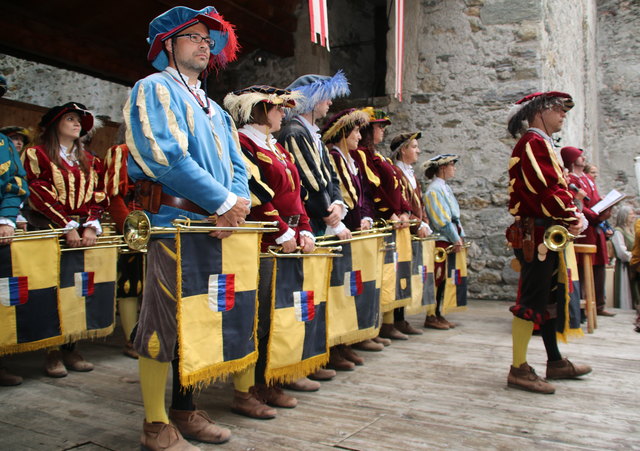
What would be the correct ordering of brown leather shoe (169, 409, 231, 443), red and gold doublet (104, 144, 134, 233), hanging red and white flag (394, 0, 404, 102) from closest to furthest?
brown leather shoe (169, 409, 231, 443)
red and gold doublet (104, 144, 134, 233)
hanging red and white flag (394, 0, 404, 102)

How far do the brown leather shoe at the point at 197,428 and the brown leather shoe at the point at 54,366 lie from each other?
59.2 inches

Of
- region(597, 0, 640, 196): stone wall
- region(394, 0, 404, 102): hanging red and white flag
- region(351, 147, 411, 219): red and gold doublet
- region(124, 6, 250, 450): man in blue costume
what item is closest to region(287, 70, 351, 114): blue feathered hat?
region(351, 147, 411, 219): red and gold doublet

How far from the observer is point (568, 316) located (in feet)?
10.9

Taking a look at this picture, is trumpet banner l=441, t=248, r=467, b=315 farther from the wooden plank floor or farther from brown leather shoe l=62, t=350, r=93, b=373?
brown leather shoe l=62, t=350, r=93, b=373

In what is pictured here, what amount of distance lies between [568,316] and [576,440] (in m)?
0.95

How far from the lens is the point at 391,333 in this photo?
486 centimetres

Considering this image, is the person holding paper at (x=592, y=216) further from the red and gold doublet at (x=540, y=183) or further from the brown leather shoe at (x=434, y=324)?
the red and gold doublet at (x=540, y=183)

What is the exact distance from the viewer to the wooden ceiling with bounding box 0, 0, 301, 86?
587cm

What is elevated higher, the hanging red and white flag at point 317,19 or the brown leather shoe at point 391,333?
the hanging red and white flag at point 317,19

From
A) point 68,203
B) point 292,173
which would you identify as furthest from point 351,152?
point 68,203

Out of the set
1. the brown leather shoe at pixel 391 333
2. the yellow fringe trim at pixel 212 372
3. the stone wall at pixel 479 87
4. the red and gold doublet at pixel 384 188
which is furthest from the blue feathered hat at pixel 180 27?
the stone wall at pixel 479 87

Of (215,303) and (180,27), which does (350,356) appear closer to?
(215,303)

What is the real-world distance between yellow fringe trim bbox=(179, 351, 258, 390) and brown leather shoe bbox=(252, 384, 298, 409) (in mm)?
442

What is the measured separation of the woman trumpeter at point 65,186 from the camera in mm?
3707
